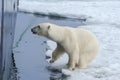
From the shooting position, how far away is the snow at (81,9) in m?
A: 14.0

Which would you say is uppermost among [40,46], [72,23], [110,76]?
[72,23]

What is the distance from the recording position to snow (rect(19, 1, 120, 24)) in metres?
14.0

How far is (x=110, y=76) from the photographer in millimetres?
6434

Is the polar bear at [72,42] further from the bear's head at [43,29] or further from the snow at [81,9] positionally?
the snow at [81,9]

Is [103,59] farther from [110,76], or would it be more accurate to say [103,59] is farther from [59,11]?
[59,11]

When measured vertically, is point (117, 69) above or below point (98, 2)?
below

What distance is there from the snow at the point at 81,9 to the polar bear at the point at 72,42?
6.32m

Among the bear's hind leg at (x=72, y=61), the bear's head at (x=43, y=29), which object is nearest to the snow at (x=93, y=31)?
the bear's hind leg at (x=72, y=61)

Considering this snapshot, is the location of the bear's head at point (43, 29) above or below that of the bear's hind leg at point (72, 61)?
above

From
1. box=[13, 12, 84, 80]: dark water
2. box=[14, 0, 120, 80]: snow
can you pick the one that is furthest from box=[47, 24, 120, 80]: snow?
box=[13, 12, 84, 80]: dark water

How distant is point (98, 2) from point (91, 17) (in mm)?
4157

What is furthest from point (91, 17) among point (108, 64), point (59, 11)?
point (108, 64)

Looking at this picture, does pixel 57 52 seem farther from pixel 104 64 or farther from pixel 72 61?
pixel 104 64

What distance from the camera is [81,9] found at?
1573 centimetres
